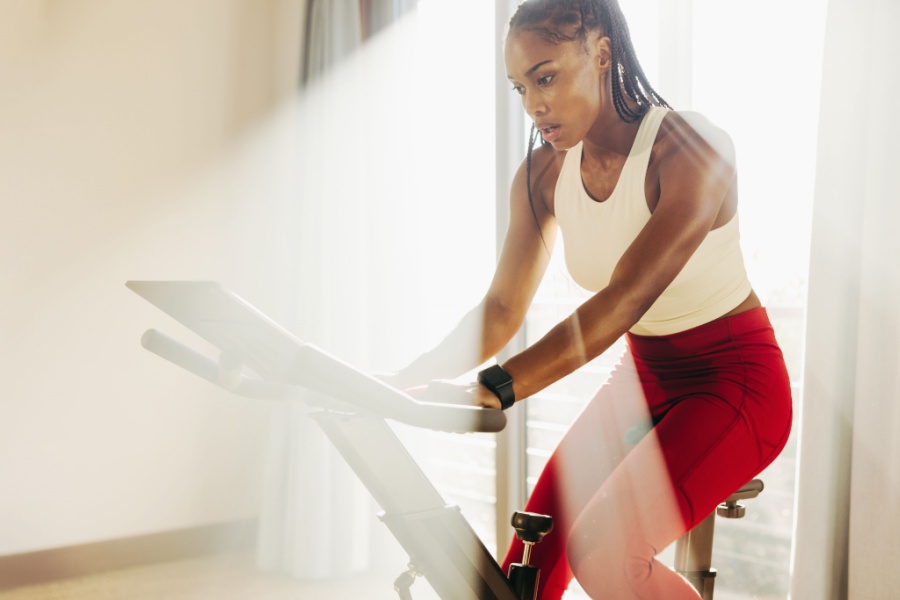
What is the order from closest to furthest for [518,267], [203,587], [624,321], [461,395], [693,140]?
[461,395] → [624,321] → [693,140] → [518,267] → [203,587]

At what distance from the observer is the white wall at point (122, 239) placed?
306 cm

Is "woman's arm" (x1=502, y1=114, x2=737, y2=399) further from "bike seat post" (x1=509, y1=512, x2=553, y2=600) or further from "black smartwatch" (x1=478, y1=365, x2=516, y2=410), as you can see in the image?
"bike seat post" (x1=509, y1=512, x2=553, y2=600)

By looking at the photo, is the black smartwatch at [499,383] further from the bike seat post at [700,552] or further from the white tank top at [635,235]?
the bike seat post at [700,552]

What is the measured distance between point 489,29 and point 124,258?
5.45 feet

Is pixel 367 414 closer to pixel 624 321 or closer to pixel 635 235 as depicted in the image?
pixel 624 321

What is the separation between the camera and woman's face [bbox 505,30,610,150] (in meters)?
1.18

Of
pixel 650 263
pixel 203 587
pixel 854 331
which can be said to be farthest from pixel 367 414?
pixel 203 587

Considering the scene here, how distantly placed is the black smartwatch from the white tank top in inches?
15.9

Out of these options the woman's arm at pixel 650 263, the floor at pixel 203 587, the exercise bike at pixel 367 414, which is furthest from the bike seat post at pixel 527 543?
the floor at pixel 203 587

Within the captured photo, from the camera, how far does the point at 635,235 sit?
1.24 meters

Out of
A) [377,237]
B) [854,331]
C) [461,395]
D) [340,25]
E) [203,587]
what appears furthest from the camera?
[340,25]

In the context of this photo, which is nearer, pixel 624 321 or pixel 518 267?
pixel 624 321

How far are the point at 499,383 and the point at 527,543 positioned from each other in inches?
11.1

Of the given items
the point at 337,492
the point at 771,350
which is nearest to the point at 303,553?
the point at 337,492
